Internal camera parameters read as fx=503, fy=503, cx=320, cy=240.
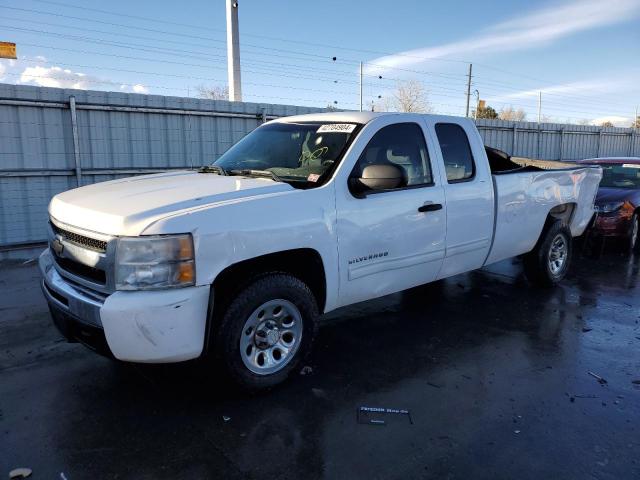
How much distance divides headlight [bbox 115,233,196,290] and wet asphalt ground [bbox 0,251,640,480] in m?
0.82

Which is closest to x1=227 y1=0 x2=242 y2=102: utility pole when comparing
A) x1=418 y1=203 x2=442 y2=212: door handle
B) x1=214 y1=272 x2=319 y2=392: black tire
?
x1=418 y1=203 x2=442 y2=212: door handle

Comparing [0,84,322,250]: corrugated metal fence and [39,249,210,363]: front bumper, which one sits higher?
[0,84,322,250]: corrugated metal fence

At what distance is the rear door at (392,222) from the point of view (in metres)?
3.79

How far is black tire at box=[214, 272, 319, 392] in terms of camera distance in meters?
3.20

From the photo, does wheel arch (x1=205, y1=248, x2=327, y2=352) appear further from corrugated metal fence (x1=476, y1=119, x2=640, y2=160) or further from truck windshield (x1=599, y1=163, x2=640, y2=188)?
corrugated metal fence (x1=476, y1=119, x2=640, y2=160)

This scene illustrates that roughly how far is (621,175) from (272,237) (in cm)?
827

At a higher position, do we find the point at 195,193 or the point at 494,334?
the point at 195,193

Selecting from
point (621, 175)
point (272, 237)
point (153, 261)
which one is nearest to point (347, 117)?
point (272, 237)

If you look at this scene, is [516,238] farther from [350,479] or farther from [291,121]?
[350,479]

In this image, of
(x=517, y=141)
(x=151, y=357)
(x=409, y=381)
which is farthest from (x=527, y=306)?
(x=517, y=141)

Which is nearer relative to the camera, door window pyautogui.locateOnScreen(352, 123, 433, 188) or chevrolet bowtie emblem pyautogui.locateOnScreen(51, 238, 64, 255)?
chevrolet bowtie emblem pyautogui.locateOnScreen(51, 238, 64, 255)

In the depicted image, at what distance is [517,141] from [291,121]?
1453 centimetres

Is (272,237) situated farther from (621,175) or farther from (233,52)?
(233,52)

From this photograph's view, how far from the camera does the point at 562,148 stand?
19.5 m
